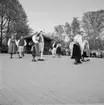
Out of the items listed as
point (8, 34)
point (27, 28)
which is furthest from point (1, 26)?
point (27, 28)

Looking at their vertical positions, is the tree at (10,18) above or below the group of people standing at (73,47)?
above

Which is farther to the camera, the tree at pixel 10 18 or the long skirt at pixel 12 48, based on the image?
the tree at pixel 10 18

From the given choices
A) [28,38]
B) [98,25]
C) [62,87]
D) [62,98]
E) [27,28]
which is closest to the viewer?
[62,98]

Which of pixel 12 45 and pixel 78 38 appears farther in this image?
pixel 12 45

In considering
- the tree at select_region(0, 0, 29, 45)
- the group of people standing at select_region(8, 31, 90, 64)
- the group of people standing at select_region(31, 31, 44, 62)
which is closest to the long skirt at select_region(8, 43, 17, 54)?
the group of people standing at select_region(8, 31, 90, 64)

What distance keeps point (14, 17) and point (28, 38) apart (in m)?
5.39

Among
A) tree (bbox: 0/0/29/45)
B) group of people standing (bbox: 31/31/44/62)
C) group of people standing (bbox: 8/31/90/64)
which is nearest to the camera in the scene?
group of people standing (bbox: 8/31/90/64)

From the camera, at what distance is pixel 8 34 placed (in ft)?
102

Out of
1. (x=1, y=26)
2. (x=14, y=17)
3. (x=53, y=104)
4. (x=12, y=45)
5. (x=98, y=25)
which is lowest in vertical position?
(x=53, y=104)

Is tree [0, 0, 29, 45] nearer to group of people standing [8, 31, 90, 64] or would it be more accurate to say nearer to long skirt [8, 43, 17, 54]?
group of people standing [8, 31, 90, 64]

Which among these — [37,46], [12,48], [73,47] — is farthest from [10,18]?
[73,47]

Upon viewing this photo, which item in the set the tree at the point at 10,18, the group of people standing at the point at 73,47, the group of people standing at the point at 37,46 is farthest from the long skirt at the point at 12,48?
the tree at the point at 10,18

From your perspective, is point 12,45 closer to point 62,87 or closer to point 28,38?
point 62,87

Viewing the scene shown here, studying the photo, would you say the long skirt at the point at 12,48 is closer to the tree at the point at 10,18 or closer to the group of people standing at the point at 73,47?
the group of people standing at the point at 73,47
